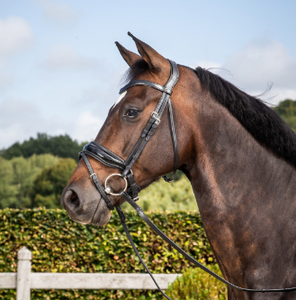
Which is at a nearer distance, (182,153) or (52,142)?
(182,153)

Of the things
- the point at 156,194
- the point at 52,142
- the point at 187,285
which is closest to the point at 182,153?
the point at 187,285

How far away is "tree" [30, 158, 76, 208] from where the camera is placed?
24.4m

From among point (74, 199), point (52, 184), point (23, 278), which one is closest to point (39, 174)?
point (52, 184)

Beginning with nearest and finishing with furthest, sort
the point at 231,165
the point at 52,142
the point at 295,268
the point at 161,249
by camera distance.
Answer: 1. the point at 295,268
2. the point at 231,165
3. the point at 161,249
4. the point at 52,142

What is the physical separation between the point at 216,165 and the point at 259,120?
1.34 ft

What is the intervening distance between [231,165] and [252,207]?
288 millimetres

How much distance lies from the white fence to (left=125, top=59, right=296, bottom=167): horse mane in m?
3.98

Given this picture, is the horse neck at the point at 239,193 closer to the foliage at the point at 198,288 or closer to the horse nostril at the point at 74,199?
the horse nostril at the point at 74,199

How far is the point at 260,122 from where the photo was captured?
2135mm

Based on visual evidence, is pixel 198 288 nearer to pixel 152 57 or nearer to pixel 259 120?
pixel 259 120

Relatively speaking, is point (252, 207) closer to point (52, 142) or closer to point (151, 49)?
point (151, 49)

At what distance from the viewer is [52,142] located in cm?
4053

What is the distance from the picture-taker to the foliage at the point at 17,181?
2842 centimetres

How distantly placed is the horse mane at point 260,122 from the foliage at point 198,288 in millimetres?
2805
